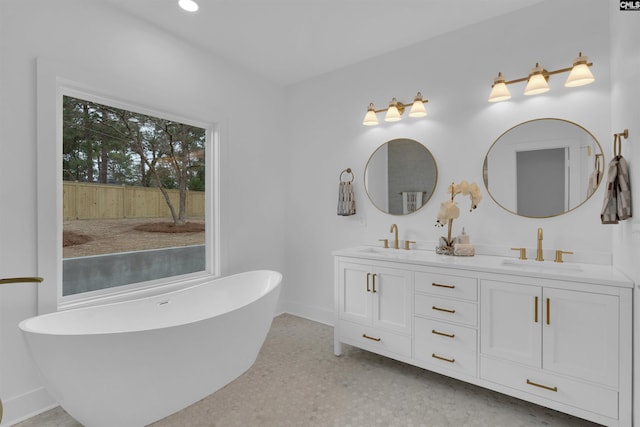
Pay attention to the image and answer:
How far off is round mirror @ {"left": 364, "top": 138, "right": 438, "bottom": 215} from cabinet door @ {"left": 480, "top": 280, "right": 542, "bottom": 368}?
1.07 meters

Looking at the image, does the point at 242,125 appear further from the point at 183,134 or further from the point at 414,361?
the point at 414,361

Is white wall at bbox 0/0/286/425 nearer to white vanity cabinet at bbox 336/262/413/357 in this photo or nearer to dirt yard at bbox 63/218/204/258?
dirt yard at bbox 63/218/204/258

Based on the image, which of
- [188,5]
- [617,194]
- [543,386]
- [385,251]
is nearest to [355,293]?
[385,251]

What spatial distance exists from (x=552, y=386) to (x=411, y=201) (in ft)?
5.40

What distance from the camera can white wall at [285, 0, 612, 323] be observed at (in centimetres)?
217

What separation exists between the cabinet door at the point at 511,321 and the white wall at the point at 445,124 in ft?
1.93

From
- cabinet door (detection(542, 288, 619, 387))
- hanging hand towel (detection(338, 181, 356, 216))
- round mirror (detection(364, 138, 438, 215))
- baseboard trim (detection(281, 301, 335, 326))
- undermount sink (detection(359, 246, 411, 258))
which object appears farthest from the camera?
baseboard trim (detection(281, 301, 335, 326))

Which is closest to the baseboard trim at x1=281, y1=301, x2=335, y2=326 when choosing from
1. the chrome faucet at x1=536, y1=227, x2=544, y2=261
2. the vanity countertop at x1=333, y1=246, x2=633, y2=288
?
the vanity countertop at x1=333, y1=246, x2=633, y2=288

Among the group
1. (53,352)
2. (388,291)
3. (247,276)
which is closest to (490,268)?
(388,291)

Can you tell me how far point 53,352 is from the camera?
4.76ft

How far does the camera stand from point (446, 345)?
2188 millimetres

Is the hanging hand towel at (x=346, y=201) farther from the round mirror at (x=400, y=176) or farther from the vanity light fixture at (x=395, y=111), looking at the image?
the vanity light fixture at (x=395, y=111)

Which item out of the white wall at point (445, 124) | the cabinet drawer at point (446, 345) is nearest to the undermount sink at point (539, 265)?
the white wall at point (445, 124)

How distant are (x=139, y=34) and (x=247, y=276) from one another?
2148 mm
